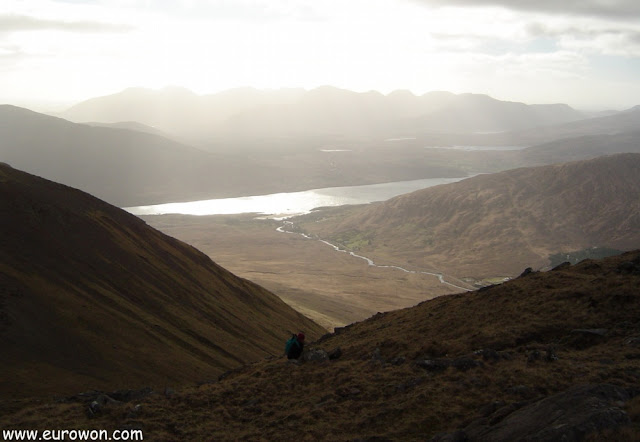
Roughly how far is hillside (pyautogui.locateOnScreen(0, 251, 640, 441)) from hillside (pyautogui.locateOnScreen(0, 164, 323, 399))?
7208 millimetres

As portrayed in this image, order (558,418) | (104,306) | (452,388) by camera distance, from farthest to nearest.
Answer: (104,306)
(452,388)
(558,418)

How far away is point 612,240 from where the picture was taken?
6924 inches

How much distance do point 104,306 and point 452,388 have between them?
2787 centimetres

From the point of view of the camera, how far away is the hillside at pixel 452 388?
14.3 m

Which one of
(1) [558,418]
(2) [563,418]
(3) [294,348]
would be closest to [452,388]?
(1) [558,418]

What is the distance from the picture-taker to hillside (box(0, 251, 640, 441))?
14.3m

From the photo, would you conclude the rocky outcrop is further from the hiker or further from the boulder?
the hiker

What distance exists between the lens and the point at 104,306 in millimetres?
37250

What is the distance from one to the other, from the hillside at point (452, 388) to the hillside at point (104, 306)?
7208 mm

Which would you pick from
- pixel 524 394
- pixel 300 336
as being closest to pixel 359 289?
pixel 300 336

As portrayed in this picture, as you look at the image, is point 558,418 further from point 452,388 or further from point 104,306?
point 104,306

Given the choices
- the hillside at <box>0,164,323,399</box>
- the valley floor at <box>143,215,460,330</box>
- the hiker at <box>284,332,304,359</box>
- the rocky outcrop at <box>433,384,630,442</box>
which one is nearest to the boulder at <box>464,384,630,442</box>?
the rocky outcrop at <box>433,384,630,442</box>

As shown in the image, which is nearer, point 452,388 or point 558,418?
point 558,418

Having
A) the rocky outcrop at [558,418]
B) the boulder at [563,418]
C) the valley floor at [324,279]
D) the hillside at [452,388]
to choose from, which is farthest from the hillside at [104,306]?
the valley floor at [324,279]
